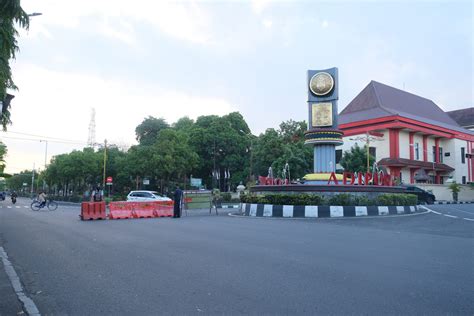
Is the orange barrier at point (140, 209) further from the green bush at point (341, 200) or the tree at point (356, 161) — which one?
the tree at point (356, 161)

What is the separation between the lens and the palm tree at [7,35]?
6.76 m

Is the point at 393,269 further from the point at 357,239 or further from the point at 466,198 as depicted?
the point at 466,198

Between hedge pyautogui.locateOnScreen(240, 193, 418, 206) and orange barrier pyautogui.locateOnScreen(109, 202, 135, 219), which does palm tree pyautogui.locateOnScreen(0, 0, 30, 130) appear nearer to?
orange barrier pyautogui.locateOnScreen(109, 202, 135, 219)

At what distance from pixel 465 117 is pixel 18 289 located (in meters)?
79.5

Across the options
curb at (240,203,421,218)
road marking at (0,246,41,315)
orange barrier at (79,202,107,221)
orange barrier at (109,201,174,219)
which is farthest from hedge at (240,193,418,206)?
road marking at (0,246,41,315)

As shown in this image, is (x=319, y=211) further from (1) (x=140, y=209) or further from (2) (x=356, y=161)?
(2) (x=356, y=161)

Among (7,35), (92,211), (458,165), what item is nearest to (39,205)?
(92,211)

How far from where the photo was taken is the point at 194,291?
491 cm

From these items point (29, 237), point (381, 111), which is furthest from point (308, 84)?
point (381, 111)

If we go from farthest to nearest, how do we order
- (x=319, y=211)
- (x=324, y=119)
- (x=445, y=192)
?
1. (x=445, y=192)
2. (x=324, y=119)
3. (x=319, y=211)

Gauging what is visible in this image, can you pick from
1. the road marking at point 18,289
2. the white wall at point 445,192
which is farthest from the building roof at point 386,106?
the road marking at point 18,289

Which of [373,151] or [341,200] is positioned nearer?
[341,200]

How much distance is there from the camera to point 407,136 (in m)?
49.4

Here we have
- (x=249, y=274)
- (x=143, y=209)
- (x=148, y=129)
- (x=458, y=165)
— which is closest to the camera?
(x=249, y=274)
